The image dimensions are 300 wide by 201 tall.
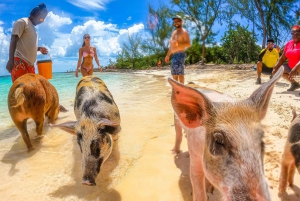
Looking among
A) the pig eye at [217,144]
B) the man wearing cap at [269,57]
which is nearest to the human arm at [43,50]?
the pig eye at [217,144]

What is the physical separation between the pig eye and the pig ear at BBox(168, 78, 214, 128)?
9.3 inches

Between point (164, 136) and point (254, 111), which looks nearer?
point (254, 111)

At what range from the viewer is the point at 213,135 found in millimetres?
1654

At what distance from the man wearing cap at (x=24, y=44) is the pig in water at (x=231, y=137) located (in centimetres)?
413

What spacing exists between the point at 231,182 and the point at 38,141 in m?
4.06

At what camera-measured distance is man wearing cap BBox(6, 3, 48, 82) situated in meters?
4.50

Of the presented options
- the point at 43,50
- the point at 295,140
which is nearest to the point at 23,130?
the point at 43,50

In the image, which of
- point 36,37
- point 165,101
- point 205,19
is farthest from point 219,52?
point 36,37

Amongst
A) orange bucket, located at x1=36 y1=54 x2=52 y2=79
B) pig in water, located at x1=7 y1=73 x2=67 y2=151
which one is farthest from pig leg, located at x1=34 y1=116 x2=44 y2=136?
orange bucket, located at x1=36 y1=54 x2=52 y2=79

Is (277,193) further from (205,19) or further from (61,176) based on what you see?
(205,19)

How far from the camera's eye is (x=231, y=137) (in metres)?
1.52

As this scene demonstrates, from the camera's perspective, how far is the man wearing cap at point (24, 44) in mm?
4500

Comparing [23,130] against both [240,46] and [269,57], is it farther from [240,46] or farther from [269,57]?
[240,46]

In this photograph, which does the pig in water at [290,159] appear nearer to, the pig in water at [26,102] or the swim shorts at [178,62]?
the pig in water at [26,102]
